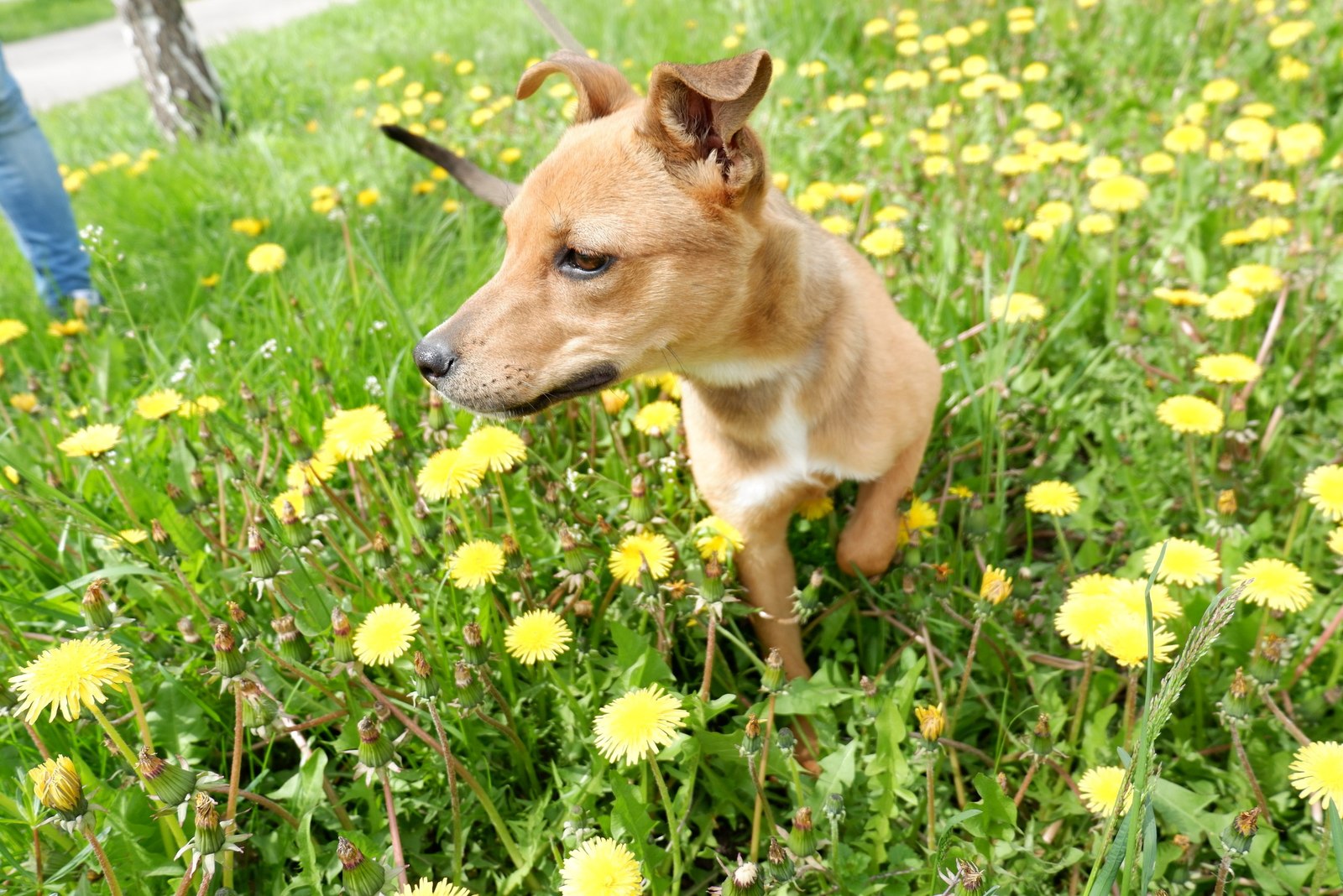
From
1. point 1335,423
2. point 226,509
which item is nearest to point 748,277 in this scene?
point 226,509

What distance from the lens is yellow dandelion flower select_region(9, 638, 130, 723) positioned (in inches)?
57.6

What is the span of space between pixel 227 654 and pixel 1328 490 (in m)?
2.22

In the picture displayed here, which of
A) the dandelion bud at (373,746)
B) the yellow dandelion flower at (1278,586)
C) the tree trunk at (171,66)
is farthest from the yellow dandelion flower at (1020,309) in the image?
the tree trunk at (171,66)

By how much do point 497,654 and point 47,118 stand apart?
32.8 ft

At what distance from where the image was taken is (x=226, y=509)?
2.71m

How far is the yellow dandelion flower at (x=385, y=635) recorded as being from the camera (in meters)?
1.75

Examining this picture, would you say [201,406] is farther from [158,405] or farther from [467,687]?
[467,687]

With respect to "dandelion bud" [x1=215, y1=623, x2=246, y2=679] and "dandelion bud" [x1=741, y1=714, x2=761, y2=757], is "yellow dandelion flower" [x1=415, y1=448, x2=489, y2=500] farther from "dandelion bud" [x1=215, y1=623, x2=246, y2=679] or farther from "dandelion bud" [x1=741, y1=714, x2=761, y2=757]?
"dandelion bud" [x1=741, y1=714, x2=761, y2=757]

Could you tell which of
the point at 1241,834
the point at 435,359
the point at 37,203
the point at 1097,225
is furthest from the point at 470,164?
the point at 1241,834

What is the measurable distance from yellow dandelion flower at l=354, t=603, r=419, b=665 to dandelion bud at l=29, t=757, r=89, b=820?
49cm

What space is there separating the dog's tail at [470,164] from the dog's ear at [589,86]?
0.19m

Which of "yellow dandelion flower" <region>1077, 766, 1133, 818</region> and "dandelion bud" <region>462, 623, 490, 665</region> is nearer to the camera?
"yellow dandelion flower" <region>1077, 766, 1133, 818</region>

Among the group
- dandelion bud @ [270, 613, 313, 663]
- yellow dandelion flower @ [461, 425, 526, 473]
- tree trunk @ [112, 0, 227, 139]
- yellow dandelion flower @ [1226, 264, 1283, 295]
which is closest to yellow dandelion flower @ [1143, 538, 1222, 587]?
yellow dandelion flower @ [1226, 264, 1283, 295]

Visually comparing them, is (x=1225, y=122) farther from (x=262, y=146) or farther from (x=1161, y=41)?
(x=262, y=146)
